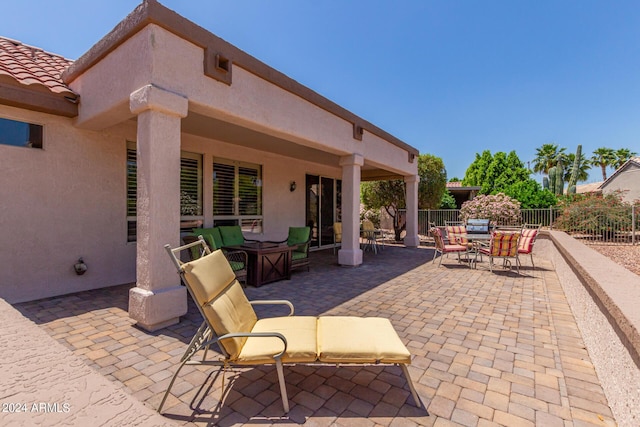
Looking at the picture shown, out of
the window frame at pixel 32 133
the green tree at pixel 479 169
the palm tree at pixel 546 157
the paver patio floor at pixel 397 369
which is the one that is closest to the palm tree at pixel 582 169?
the palm tree at pixel 546 157

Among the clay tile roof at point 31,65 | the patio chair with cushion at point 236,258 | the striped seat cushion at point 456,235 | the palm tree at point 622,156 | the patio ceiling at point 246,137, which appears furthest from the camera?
the palm tree at point 622,156

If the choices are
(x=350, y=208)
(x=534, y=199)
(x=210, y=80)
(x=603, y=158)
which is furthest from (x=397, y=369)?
(x=603, y=158)

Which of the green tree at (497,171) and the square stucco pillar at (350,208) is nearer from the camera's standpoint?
the square stucco pillar at (350,208)

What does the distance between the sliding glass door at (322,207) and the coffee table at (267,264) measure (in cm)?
428

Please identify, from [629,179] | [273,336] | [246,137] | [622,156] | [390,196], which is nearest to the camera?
[273,336]

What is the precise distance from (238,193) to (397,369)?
20.6ft

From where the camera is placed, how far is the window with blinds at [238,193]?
24.1ft

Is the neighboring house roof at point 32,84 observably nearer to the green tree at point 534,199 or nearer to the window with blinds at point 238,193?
the window with blinds at point 238,193

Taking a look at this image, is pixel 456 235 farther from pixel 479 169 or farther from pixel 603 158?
pixel 603 158

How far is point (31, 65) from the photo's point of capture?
5.09 meters

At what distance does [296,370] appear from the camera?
2.70 m

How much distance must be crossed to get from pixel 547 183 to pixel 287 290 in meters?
40.1

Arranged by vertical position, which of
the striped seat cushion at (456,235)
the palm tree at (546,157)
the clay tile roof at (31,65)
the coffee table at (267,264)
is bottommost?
the coffee table at (267,264)

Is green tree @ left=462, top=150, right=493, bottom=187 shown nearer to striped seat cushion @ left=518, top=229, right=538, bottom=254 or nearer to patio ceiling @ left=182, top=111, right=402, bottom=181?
striped seat cushion @ left=518, top=229, right=538, bottom=254
